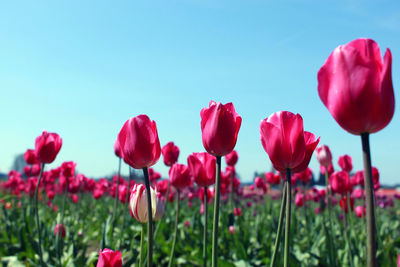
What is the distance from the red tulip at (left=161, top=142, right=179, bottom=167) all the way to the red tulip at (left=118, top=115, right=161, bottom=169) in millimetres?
1817

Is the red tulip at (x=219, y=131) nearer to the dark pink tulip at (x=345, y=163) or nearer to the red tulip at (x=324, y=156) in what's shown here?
the red tulip at (x=324, y=156)

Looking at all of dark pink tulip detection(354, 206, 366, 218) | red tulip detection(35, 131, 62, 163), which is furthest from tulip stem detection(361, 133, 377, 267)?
dark pink tulip detection(354, 206, 366, 218)

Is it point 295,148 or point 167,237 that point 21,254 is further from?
point 295,148

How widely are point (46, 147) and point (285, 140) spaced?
2013mm

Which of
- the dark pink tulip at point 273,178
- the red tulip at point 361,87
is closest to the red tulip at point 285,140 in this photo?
the red tulip at point 361,87

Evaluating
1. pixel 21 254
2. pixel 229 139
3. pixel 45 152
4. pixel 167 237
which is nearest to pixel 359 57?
pixel 229 139

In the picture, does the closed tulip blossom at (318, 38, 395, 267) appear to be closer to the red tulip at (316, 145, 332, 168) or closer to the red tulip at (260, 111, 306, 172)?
the red tulip at (260, 111, 306, 172)

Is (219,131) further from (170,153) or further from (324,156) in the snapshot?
(324,156)

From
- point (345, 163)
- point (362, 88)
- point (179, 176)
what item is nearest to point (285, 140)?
point (362, 88)

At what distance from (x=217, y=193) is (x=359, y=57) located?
23.9 inches

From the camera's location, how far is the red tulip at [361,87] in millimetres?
736

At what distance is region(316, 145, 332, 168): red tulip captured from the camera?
341 centimetres

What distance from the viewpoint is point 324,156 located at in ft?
11.3

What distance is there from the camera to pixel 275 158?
1072 millimetres
